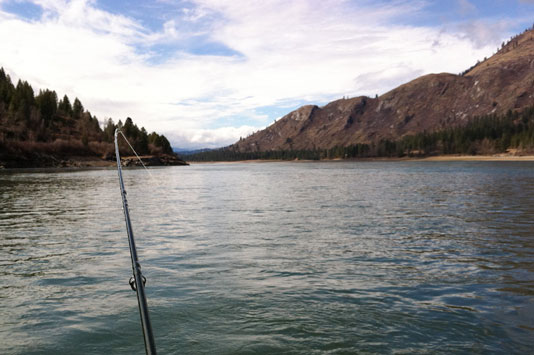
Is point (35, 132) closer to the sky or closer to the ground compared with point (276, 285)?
closer to the sky

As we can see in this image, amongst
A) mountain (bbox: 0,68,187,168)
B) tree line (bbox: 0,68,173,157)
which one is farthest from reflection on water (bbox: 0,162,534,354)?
tree line (bbox: 0,68,173,157)

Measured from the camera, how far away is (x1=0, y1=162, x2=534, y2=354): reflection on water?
810 centimetres

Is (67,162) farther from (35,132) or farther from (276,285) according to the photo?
(276,285)

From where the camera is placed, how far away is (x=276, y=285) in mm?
11539

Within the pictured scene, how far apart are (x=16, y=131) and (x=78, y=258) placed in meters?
172

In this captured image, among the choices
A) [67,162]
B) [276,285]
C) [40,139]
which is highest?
[40,139]

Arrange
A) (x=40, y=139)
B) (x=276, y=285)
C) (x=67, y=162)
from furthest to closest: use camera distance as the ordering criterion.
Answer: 1. (x=40, y=139)
2. (x=67, y=162)
3. (x=276, y=285)

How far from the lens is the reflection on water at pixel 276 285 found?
8.10 metres

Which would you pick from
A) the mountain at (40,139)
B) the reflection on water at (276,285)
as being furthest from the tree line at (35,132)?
the reflection on water at (276,285)

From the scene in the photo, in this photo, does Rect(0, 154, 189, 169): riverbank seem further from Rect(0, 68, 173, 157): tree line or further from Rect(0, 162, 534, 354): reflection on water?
Rect(0, 162, 534, 354): reflection on water

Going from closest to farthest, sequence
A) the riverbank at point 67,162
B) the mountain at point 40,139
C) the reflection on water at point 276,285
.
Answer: the reflection on water at point 276,285, the riverbank at point 67,162, the mountain at point 40,139

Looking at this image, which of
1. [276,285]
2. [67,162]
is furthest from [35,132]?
[276,285]

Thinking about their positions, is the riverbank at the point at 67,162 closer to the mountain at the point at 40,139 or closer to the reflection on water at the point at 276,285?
the mountain at the point at 40,139

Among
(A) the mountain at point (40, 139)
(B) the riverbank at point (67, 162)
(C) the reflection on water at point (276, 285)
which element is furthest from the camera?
(A) the mountain at point (40, 139)
